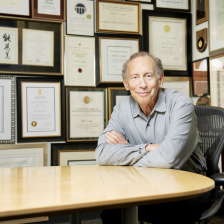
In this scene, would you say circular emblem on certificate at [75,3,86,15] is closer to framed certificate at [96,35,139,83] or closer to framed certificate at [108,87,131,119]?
framed certificate at [96,35,139,83]

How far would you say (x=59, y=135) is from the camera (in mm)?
2723

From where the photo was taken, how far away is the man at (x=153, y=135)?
4.85 feet

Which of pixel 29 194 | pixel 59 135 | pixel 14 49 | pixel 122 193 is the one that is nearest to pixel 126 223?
pixel 122 193

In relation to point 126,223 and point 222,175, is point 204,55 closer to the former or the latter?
point 222,175

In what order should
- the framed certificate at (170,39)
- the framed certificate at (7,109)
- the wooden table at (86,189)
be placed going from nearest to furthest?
the wooden table at (86,189), the framed certificate at (7,109), the framed certificate at (170,39)

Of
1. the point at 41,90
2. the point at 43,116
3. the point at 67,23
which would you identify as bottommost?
the point at 43,116

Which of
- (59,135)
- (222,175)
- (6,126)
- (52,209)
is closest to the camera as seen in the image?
(52,209)

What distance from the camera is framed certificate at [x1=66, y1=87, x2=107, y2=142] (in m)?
2.75

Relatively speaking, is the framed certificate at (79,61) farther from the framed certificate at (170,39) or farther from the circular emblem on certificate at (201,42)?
the circular emblem on certificate at (201,42)

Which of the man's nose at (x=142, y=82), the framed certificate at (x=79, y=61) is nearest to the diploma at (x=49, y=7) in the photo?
the framed certificate at (x=79, y=61)

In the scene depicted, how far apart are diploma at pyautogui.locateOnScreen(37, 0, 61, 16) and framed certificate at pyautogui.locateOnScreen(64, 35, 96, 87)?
252mm

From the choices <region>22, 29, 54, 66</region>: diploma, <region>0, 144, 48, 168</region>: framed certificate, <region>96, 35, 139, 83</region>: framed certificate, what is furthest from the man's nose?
<region>0, 144, 48, 168</region>: framed certificate

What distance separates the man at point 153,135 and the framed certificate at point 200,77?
1100mm

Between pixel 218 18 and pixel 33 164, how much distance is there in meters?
2.13
